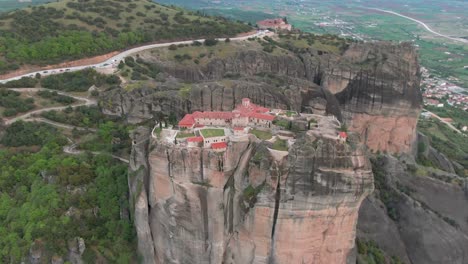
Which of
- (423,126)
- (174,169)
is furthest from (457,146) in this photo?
(174,169)

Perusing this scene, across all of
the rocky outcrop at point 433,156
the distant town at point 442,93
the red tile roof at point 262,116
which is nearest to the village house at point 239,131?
the red tile roof at point 262,116

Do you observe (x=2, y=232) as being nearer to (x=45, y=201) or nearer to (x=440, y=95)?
(x=45, y=201)

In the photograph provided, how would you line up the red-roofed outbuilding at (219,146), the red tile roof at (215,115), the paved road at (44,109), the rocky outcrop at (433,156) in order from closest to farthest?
1. the red-roofed outbuilding at (219,146)
2. the red tile roof at (215,115)
3. the paved road at (44,109)
4. the rocky outcrop at (433,156)

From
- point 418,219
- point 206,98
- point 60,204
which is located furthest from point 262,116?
point 418,219

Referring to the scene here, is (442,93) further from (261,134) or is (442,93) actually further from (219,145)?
(219,145)

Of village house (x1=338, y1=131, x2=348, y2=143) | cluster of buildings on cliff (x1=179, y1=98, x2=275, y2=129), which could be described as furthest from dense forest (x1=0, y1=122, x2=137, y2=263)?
village house (x1=338, y1=131, x2=348, y2=143)

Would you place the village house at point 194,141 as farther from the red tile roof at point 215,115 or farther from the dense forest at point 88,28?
the dense forest at point 88,28
